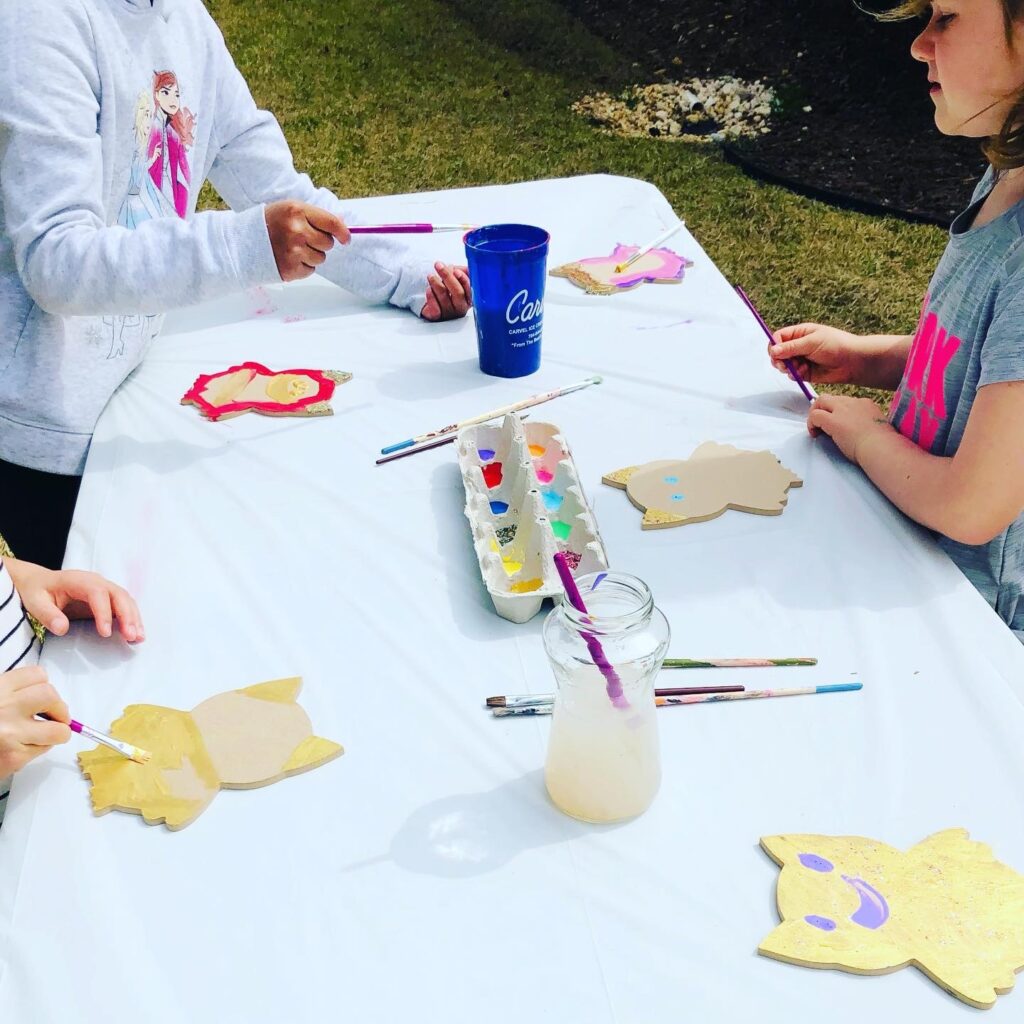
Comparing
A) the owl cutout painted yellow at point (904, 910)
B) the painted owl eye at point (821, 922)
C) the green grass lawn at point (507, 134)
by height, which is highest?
the owl cutout painted yellow at point (904, 910)

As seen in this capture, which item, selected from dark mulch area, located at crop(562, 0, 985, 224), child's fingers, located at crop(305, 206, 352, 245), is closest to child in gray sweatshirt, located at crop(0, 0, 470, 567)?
child's fingers, located at crop(305, 206, 352, 245)

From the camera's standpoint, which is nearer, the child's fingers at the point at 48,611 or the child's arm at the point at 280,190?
the child's fingers at the point at 48,611

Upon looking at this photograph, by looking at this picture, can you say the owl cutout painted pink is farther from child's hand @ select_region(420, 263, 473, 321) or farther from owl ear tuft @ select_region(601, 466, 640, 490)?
owl ear tuft @ select_region(601, 466, 640, 490)

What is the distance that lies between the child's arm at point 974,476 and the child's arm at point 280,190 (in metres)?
0.62

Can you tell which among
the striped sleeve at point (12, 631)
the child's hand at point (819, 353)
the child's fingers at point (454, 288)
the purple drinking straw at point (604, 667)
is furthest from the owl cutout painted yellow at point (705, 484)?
the striped sleeve at point (12, 631)

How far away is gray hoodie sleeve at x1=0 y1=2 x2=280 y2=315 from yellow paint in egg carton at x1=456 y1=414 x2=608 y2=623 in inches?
11.8

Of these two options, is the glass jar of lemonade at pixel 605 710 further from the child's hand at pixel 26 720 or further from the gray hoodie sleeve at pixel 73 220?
the gray hoodie sleeve at pixel 73 220

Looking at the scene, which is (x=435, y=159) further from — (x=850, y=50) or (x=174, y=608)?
(x=174, y=608)

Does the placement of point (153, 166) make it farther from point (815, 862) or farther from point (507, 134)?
point (507, 134)

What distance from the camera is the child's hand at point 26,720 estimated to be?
2.22 ft

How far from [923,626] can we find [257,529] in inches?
22.8

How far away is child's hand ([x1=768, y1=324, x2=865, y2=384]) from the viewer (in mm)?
1184

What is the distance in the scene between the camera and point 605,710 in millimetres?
638

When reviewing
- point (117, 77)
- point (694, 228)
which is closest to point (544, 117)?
point (694, 228)
